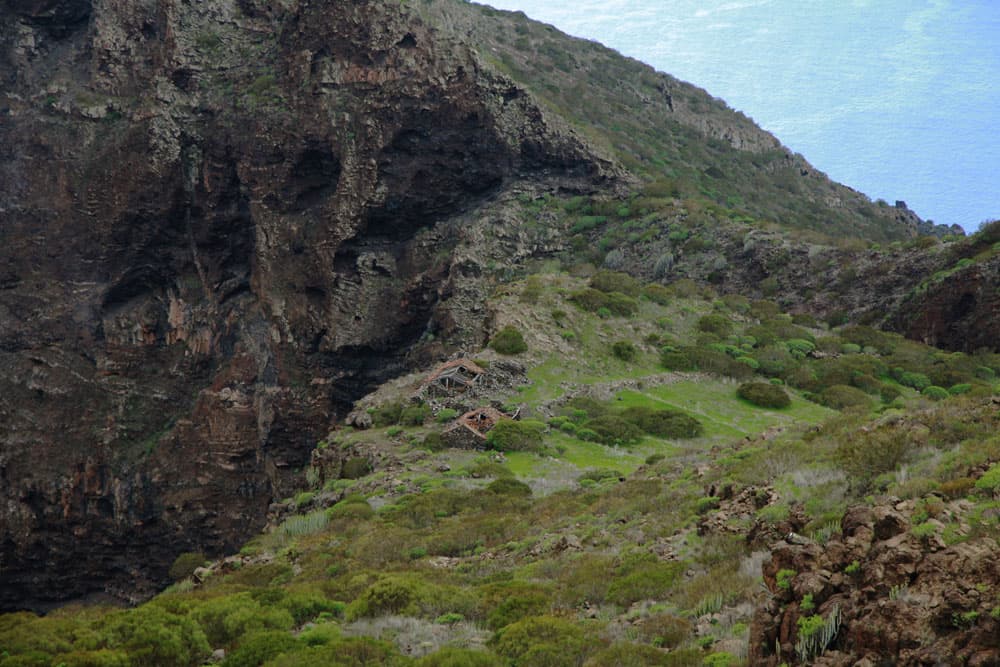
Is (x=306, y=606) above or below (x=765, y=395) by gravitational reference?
below

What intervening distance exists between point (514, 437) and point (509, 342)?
9.65 meters

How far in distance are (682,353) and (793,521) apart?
30.8m

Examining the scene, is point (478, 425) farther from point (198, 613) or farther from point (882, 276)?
point (882, 276)

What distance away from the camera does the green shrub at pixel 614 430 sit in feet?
106

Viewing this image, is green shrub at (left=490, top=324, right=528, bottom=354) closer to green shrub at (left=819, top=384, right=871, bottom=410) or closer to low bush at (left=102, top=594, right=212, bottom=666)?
green shrub at (left=819, top=384, right=871, bottom=410)

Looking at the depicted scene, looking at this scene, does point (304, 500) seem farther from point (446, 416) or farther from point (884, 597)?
point (884, 597)

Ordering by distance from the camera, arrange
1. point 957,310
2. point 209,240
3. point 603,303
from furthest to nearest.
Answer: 1. point 209,240
2. point 603,303
3. point 957,310

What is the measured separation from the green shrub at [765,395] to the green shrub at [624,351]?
5.97 m

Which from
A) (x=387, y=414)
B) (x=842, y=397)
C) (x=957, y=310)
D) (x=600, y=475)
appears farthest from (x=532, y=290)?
(x=957, y=310)

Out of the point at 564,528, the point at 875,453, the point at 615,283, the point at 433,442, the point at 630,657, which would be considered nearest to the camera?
the point at 630,657

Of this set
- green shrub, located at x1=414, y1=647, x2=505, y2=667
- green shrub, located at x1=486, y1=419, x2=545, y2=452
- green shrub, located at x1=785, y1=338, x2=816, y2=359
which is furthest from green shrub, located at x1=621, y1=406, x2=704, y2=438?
green shrub, located at x1=414, y1=647, x2=505, y2=667

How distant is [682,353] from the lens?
1689 inches

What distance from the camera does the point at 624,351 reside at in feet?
137

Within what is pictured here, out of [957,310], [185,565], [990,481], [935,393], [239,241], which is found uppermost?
[957,310]
